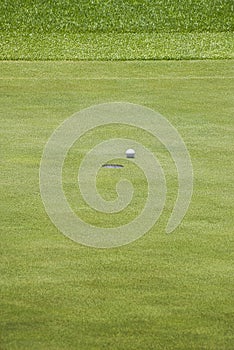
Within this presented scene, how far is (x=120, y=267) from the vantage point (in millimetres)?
7820

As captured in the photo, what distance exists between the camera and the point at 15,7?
27719 mm

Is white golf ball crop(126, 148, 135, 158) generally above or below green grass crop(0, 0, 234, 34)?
below

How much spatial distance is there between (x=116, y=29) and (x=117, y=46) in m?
2.83

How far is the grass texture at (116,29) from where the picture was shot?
2167 centimetres

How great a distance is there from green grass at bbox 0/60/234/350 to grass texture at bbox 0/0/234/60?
779 centimetres

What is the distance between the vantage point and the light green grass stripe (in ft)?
69.5

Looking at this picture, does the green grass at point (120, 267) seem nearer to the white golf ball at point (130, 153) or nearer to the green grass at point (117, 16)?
the white golf ball at point (130, 153)

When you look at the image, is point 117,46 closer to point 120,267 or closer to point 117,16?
point 117,16

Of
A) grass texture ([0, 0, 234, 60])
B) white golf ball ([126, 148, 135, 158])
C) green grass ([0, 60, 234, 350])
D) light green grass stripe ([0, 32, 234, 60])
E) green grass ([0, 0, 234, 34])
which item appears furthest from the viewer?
green grass ([0, 0, 234, 34])

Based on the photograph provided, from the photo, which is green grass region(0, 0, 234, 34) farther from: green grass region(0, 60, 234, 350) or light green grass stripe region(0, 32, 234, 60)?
green grass region(0, 60, 234, 350)

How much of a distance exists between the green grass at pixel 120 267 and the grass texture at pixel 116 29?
25.6ft

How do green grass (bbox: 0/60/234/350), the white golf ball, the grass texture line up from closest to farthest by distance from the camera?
green grass (bbox: 0/60/234/350)
the white golf ball
the grass texture

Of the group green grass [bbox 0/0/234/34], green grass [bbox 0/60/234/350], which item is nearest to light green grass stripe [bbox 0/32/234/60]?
green grass [bbox 0/0/234/34]

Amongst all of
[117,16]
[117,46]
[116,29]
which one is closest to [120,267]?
[117,46]
